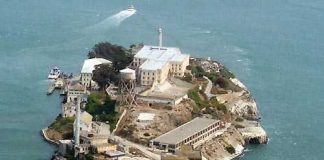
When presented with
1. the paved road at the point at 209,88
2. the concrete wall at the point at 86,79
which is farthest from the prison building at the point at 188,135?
the concrete wall at the point at 86,79

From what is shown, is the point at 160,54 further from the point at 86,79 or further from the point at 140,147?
the point at 140,147

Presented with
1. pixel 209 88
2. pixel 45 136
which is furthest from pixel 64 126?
pixel 209 88

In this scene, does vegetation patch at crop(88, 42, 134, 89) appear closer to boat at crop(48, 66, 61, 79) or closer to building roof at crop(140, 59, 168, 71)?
building roof at crop(140, 59, 168, 71)

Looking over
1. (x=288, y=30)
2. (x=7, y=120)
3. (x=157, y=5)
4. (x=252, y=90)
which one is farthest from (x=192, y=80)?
(x=157, y=5)

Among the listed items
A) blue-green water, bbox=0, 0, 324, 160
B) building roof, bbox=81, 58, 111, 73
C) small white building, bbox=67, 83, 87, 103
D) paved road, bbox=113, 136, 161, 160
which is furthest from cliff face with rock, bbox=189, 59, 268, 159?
small white building, bbox=67, 83, 87, 103

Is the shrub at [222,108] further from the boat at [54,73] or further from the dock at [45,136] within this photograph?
the boat at [54,73]

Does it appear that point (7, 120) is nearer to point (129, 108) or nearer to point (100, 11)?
point (129, 108)
